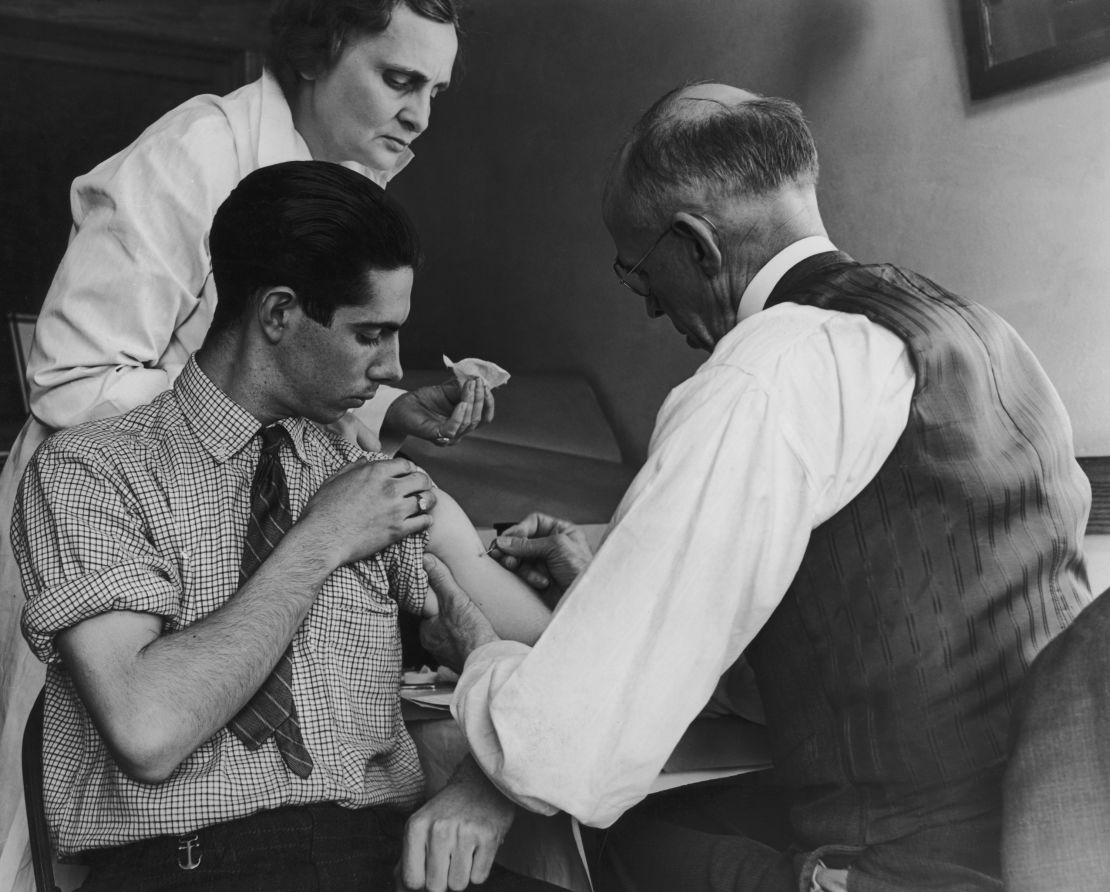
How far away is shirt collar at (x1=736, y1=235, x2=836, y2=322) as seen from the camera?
1.25 meters

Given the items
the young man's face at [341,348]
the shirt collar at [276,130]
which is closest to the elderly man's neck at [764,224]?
the young man's face at [341,348]

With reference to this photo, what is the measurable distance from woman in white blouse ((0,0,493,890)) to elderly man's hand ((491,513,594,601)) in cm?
19

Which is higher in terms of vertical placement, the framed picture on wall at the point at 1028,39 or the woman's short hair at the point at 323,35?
the woman's short hair at the point at 323,35

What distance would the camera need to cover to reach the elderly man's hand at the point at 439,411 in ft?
5.61

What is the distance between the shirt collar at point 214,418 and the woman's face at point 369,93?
2.19 feet

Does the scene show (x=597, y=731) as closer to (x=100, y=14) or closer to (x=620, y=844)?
(x=620, y=844)

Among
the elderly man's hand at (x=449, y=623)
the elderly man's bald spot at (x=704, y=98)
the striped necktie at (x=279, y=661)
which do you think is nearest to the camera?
the striped necktie at (x=279, y=661)

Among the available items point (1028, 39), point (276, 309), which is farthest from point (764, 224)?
point (1028, 39)

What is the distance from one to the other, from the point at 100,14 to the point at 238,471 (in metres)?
1.59

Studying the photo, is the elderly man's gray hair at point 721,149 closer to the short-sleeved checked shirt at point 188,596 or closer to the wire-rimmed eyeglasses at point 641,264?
the wire-rimmed eyeglasses at point 641,264

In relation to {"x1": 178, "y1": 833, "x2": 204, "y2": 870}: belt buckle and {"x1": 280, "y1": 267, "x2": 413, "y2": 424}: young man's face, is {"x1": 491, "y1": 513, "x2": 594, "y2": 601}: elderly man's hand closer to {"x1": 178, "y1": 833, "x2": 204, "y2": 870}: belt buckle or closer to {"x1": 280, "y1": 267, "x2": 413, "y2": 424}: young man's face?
{"x1": 280, "y1": 267, "x2": 413, "y2": 424}: young man's face

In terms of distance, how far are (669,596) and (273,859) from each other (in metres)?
0.53

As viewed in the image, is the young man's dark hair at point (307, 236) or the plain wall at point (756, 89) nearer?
the young man's dark hair at point (307, 236)

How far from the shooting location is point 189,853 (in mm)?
1154
